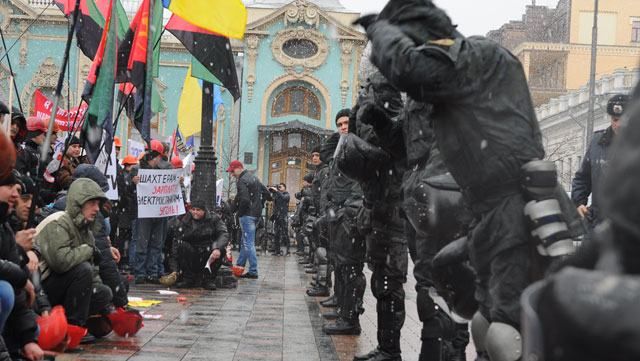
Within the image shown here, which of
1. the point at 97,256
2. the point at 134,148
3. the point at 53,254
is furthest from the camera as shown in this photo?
the point at 134,148

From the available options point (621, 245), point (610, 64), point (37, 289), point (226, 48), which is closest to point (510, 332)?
point (621, 245)

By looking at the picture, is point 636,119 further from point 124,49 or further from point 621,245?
point 124,49

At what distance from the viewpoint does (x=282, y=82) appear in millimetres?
45500

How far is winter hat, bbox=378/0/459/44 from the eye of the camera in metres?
3.92

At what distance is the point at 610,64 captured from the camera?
6116 centimetres

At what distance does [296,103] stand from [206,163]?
108 ft

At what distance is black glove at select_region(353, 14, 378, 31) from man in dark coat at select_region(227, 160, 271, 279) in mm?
11430

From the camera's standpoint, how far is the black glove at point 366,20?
417cm

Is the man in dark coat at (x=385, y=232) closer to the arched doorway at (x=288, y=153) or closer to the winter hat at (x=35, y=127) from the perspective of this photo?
the winter hat at (x=35, y=127)

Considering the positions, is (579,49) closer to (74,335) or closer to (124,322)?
(124,322)

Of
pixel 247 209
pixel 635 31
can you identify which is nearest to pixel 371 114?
pixel 247 209

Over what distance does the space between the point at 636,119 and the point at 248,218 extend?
587 inches

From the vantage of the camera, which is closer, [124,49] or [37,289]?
[37,289]

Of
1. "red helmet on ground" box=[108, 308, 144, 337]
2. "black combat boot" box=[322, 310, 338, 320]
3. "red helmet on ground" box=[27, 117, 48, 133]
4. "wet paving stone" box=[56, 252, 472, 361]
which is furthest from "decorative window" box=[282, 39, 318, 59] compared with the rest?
"red helmet on ground" box=[108, 308, 144, 337]
